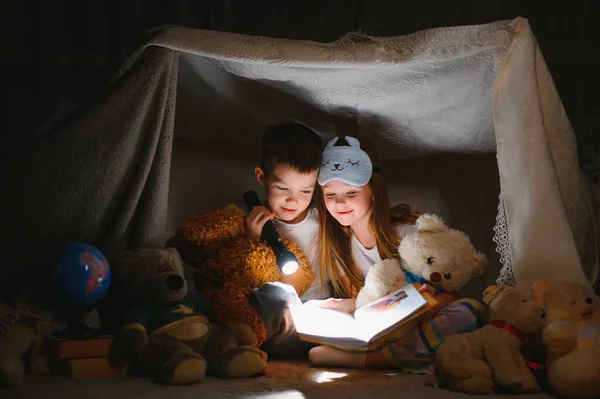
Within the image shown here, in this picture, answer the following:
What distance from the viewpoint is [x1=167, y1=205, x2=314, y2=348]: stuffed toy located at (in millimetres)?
1703

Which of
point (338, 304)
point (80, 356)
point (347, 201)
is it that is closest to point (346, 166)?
point (347, 201)

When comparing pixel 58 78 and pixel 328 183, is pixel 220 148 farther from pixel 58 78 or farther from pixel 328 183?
pixel 58 78

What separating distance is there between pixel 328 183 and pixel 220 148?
1.44 ft

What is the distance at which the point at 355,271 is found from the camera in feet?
6.54

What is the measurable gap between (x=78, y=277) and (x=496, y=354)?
857 millimetres

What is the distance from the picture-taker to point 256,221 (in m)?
1.89

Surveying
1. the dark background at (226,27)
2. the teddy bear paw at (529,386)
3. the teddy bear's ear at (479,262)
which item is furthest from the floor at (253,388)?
the dark background at (226,27)

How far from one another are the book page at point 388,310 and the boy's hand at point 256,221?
1.12 ft

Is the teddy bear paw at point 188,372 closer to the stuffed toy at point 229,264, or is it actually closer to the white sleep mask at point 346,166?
the stuffed toy at point 229,264

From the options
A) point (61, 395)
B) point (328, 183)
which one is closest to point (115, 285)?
point (61, 395)

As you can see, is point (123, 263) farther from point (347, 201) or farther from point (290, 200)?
point (347, 201)

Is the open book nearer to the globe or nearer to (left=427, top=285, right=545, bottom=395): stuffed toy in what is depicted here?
(left=427, top=285, right=545, bottom=395): stuffed toy

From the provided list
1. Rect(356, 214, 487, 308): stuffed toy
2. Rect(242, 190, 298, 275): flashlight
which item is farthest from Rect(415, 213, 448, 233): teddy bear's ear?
Rect(242, 190, 298, 275): flashlight

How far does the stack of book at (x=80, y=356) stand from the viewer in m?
1.48
